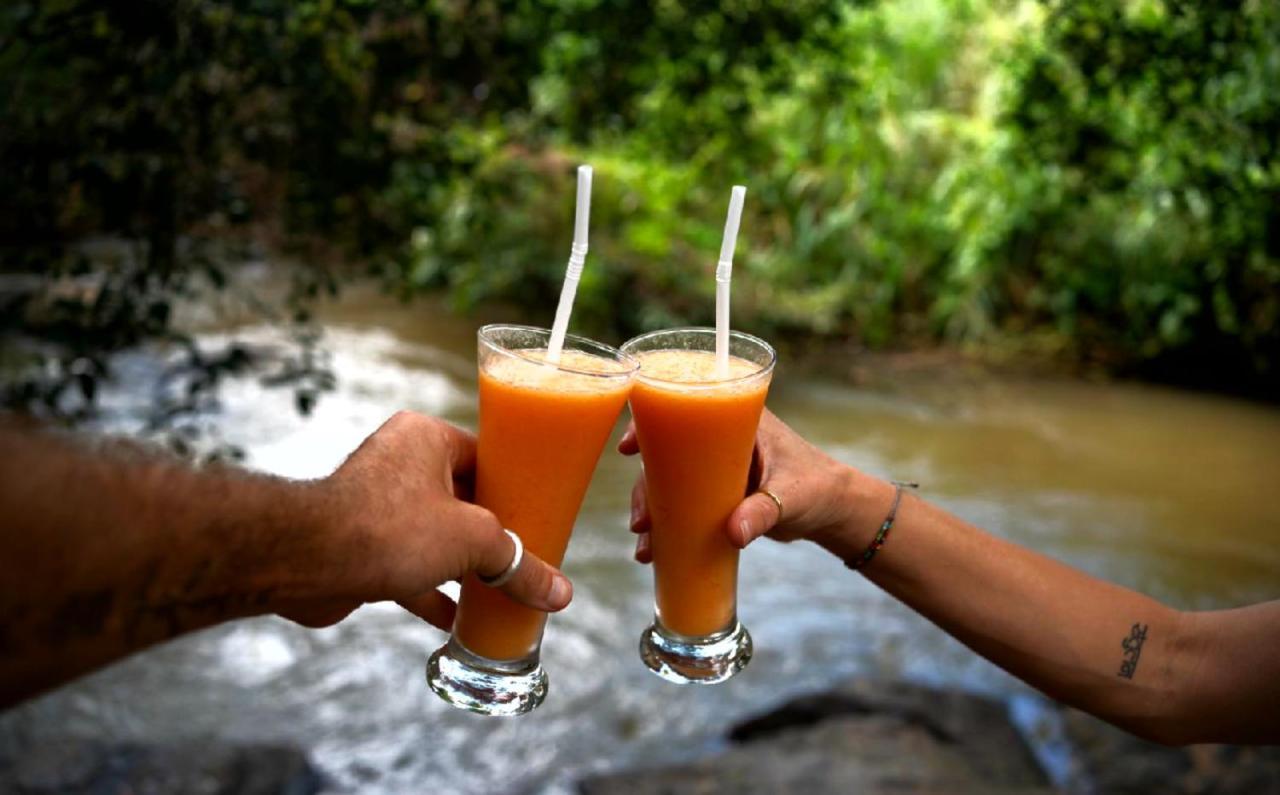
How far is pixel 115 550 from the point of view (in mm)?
1063

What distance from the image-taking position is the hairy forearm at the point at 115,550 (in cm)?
101

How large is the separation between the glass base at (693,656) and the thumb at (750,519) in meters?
0.19

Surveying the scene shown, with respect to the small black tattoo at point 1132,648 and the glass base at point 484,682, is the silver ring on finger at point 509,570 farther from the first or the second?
the small black tattoo at point 1132,648

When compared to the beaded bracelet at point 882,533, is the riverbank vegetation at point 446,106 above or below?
above

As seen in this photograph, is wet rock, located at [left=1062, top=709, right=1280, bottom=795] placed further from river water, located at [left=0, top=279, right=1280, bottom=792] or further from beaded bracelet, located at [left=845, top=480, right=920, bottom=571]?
beaded bracelet, located at [left=845, top=480, right=920, bottom=571]

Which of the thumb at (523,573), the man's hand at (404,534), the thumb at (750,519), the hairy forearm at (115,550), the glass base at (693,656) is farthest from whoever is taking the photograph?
the glass base at (693,656)

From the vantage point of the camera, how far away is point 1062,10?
3.96 meters

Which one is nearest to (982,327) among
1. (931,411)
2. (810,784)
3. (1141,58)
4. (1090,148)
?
→ (931,411)

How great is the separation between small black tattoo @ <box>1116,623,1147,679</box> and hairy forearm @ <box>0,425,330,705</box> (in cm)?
130

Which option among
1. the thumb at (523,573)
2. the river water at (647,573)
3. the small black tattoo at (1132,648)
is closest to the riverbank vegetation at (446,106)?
the river water at (647,573)

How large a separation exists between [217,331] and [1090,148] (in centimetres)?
611

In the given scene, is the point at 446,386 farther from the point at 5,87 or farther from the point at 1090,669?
the point at 1090,669

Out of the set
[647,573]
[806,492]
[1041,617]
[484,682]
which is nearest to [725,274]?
[806,492]

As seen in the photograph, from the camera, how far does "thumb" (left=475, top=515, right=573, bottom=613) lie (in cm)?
151
